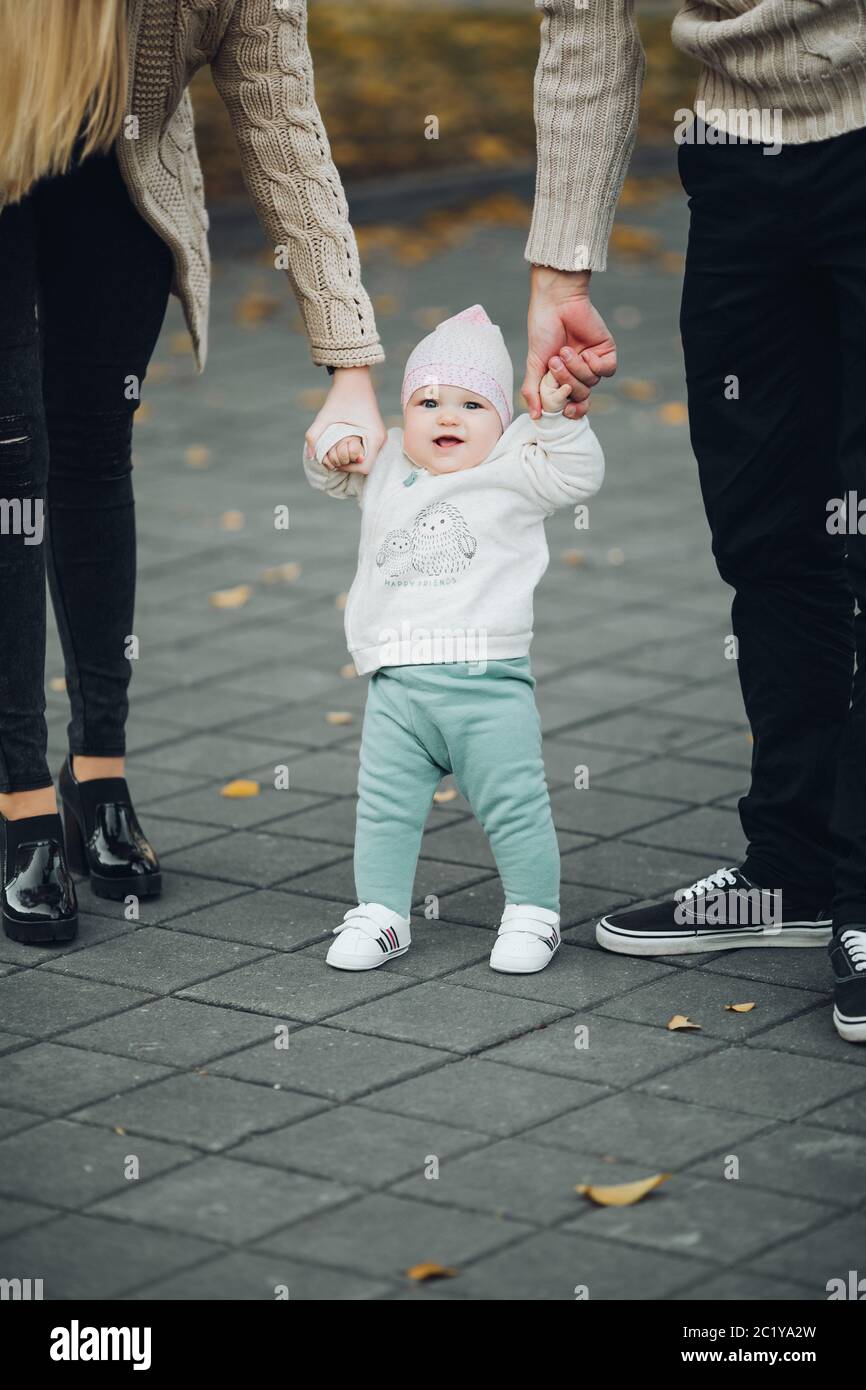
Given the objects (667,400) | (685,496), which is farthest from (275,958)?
(667,400)

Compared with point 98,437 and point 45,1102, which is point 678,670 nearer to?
point 98,437

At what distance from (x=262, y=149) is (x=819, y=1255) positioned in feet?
7.06

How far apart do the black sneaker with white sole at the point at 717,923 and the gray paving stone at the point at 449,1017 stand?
0.95 feet

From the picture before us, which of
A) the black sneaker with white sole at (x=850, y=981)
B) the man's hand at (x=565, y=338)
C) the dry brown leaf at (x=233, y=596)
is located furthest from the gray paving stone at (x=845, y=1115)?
the dry brown leaf at (x=233, y=596)

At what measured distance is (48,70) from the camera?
133 inches

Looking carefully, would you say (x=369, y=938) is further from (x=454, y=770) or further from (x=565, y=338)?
(x=565, y=338)

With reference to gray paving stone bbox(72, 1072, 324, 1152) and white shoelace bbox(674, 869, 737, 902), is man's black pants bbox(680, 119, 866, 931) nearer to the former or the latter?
white shoelace bbox(674, 869, 737, 902)

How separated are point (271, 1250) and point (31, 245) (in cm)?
182

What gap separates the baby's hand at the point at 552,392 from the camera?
3428 millimetres

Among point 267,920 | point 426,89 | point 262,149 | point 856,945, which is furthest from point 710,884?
point 426,89

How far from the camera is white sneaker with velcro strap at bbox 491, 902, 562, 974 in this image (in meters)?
3.56

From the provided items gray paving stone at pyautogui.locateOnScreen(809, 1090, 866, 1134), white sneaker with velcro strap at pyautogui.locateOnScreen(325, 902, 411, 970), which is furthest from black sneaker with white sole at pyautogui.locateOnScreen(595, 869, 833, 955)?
gray paving stone at pyautogui.locateOnScreen(809, 1090, 866, 1134)

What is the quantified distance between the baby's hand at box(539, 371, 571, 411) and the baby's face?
0.51 ft

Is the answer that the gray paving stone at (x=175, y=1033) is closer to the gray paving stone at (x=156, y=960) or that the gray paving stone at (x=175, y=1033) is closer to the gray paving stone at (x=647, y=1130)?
the gray paving stone at (x=156, y=960)
